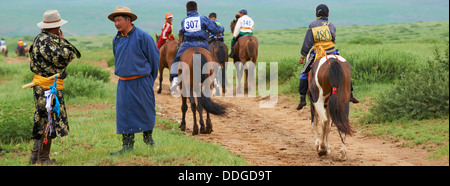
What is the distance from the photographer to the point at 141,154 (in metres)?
6.16

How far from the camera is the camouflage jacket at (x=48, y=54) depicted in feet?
18.9

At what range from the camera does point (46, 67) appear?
5.84 metres

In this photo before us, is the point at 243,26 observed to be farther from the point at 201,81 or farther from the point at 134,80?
Result: the point at 134,80

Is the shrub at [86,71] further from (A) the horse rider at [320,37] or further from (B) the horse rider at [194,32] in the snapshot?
(A) the horse rider at [320,37]

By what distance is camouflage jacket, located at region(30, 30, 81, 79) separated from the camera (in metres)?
5.77

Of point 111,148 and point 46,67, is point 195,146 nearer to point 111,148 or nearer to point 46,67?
point 111,148

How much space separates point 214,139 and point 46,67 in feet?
11.5

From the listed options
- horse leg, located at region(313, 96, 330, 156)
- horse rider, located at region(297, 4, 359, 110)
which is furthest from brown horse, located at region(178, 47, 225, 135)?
horse leg, located at region(313, 96, 330, 156)

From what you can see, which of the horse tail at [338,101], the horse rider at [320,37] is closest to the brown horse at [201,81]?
the horse rider at [320,37]

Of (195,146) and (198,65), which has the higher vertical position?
(198,65)

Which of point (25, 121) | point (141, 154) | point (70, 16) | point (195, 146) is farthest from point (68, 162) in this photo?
point (70, 16)

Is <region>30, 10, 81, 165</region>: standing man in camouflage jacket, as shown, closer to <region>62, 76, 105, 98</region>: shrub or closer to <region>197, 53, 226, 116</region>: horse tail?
<region>197, 53, 226, 116</region>: horse tail

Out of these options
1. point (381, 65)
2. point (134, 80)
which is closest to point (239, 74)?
point (381, 65)

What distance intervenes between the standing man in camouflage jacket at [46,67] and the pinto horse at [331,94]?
353 cm
